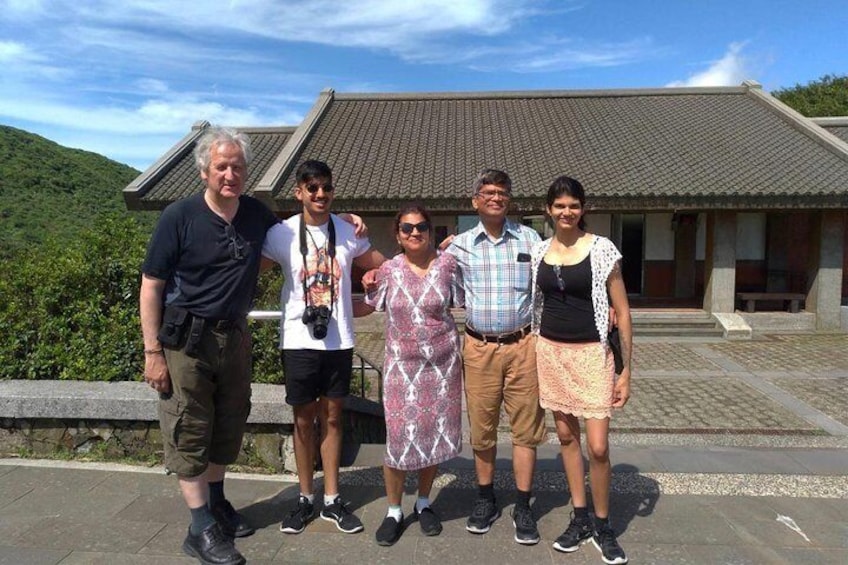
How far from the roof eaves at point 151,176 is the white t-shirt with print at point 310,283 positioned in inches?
413

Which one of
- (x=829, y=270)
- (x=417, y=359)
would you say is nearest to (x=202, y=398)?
(x=417, y=359)

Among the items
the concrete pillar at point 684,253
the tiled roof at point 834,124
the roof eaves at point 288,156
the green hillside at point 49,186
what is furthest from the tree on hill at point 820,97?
the green hillside at point 49,186

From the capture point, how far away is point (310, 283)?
289 centimetres

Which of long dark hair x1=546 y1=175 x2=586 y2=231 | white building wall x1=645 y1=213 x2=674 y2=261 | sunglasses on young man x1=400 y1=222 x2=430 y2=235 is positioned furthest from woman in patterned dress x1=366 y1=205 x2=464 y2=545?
white building wall x1=645 y1=213 x2=674 y2=261

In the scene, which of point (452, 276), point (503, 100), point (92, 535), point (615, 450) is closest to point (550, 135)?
point (503, 100)

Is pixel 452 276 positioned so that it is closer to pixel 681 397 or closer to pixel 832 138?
pixel 681 397

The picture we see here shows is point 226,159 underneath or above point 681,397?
above

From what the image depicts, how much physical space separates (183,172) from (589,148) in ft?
29.6

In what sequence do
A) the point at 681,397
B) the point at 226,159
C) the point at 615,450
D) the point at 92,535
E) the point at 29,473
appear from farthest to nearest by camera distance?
the point at 681,397 < the point at 615,450 < the point at 29,473 < the point at 92,535 < the point at 226,159

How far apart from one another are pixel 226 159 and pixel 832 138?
13.7 m

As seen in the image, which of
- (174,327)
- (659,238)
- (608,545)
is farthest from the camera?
(659,238)

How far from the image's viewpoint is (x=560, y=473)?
3748 millimetres

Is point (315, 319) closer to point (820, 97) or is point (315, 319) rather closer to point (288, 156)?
point (288, 156)

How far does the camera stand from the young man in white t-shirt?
2.88 meters
